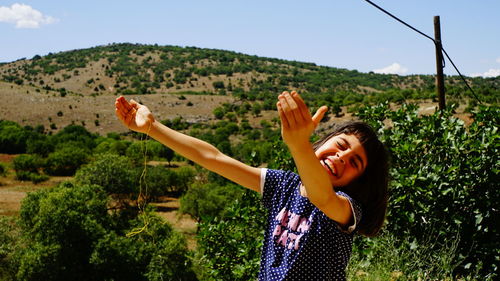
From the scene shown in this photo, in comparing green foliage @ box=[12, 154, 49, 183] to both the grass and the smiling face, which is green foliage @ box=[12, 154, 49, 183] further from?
the smiling face

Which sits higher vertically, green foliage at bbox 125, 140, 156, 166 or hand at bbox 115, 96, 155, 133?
hand at bbox 115, 96, 155, 133

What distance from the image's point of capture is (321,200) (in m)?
1.25

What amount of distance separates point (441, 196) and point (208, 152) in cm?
315

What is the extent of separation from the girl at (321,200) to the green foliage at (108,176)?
1029 inches

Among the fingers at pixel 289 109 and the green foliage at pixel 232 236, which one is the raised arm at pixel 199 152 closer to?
the fingers at pixel 289 109

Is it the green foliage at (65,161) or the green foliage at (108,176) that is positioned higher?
the green foliage at (108,176)

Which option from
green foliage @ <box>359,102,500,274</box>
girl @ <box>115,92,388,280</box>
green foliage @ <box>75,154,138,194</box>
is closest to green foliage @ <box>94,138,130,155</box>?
green foliage @ <box>75,154,138,194</box>

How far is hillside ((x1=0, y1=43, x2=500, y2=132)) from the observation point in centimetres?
6562

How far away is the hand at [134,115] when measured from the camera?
1.75 meters

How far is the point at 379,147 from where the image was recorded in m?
1.55

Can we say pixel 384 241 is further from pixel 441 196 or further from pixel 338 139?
pixel 338 139

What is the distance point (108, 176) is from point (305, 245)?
1049 inches

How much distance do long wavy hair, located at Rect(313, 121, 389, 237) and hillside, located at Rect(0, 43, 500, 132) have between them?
47.8m

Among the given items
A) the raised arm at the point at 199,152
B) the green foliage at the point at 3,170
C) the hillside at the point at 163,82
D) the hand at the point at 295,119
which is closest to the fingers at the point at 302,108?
the hand at the point at 295,119
